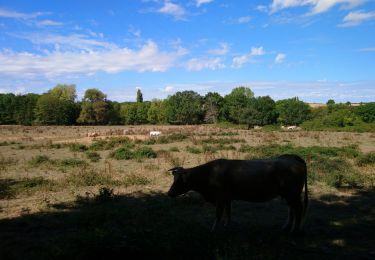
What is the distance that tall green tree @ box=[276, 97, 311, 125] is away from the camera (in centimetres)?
9756

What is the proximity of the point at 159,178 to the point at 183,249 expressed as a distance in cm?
919

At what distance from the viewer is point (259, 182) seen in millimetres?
8375

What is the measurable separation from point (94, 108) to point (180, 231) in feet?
289

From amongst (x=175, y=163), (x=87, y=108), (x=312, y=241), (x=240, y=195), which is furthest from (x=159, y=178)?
(x=87, y=108)

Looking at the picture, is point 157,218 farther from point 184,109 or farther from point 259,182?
point 184,109

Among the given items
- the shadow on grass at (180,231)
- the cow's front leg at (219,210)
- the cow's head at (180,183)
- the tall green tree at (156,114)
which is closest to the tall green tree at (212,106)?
the tall green tree at (156,114)

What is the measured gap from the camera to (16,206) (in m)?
11.0

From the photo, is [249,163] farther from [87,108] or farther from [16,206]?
[87,108]

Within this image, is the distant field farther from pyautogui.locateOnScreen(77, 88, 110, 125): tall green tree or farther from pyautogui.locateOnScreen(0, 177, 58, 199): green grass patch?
pyautogui.locateOnScreen(77, 88, 110, 125): tall green tree

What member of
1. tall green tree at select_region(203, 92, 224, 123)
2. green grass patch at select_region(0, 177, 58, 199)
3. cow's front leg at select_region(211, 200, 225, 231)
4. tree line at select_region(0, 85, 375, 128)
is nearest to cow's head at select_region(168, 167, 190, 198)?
cow's front leg at select_region(211, 200, 225, 231)

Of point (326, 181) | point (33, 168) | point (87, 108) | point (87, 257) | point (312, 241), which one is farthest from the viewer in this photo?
point (87, 108)

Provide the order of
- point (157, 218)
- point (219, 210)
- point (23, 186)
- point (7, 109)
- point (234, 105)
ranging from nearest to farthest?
point (219, 210) < point (157, 218) < point (23, 186) < point (7, 109) < point (234, 105)

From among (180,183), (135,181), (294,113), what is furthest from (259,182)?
(294,113)

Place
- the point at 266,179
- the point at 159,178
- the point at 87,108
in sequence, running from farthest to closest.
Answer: the point at 87,108 → the point at 159,178 → the point at 266,179
